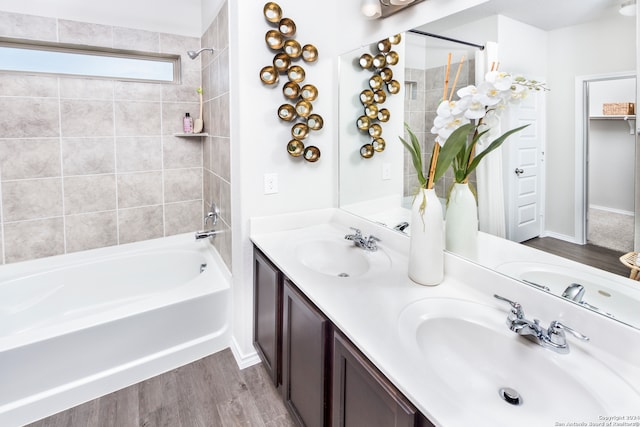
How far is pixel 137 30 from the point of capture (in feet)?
8.49

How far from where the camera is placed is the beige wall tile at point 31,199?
2.34 m

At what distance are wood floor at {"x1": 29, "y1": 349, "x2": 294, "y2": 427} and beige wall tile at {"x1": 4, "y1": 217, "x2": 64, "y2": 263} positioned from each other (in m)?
1.28

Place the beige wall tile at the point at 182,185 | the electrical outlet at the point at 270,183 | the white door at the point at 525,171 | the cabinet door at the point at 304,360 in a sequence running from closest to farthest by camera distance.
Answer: the white door at the point at 525,171
the cabinet door at the point at 304,360
the electrical outlet at the point at 270,183
the beige wall tile at the point at 182,185

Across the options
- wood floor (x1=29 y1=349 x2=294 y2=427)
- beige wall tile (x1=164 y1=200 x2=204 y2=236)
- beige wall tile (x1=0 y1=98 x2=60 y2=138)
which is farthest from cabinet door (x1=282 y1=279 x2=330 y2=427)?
beige wall tile (x1=0 y1=98 x2=60 y2=138)

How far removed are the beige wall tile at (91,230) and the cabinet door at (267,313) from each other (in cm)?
148

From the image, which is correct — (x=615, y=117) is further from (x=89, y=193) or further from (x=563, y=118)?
(x=89, y=193)

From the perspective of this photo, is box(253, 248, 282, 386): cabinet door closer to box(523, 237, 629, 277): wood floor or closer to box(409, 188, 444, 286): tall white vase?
box(409, 188, 444, 286): tall white vase

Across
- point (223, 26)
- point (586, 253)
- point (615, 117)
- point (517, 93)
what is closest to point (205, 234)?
point (223, 26)

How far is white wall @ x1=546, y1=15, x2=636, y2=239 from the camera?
0.89 metres

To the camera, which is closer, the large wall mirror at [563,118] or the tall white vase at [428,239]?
the large wall mirror at [563,118]

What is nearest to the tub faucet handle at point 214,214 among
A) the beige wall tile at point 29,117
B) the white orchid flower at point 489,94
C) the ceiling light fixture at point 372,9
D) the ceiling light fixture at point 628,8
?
the beige wall tile at point 29,117

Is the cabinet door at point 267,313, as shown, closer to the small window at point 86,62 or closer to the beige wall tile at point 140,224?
the beige wall tile at point 140,224

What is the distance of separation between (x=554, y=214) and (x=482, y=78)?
525 millimetres

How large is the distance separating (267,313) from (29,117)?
215 cm
